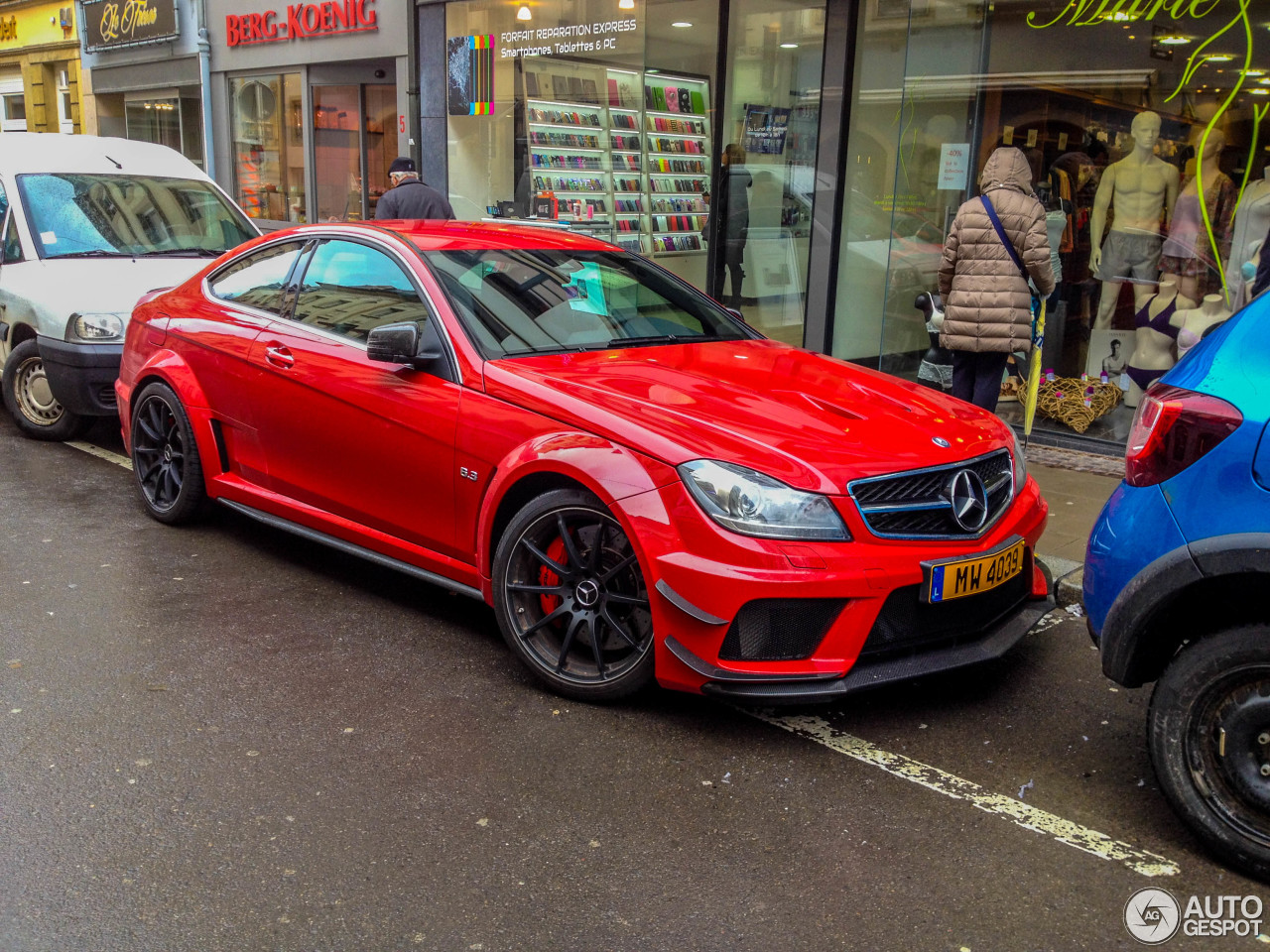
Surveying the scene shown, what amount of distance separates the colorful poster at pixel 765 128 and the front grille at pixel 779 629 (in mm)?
7575

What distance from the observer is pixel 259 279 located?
18.6ft

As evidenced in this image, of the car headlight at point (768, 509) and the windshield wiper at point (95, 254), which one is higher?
the windshield wiper at point (95, 254)

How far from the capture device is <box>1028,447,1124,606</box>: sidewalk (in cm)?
551

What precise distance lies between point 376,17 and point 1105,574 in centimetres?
1262

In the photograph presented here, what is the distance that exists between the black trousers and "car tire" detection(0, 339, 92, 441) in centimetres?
570

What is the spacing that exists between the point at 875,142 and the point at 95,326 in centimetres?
604

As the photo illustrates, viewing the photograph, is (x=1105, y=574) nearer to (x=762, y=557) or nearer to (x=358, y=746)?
(x=762, y=557)

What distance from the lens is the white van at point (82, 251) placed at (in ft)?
24.3

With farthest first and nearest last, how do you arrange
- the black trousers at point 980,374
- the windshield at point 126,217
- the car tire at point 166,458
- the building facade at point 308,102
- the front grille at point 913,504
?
the building facade at point 308,102
the windshield at point 126,217
the black trousers at point 980,374
the car tire at point 166,458
the front grille at point 913,504

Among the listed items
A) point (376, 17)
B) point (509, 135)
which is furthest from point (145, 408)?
point (376, 17)

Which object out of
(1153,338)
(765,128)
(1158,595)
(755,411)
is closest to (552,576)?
(755,411)

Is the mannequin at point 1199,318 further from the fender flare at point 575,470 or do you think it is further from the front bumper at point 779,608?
the fender flare at point 575,470

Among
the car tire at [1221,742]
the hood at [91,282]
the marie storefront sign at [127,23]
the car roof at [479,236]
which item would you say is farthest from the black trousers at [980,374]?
the marie storefront sign at [127,23]

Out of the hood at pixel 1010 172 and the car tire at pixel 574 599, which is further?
the hood at pixel 1010 172
